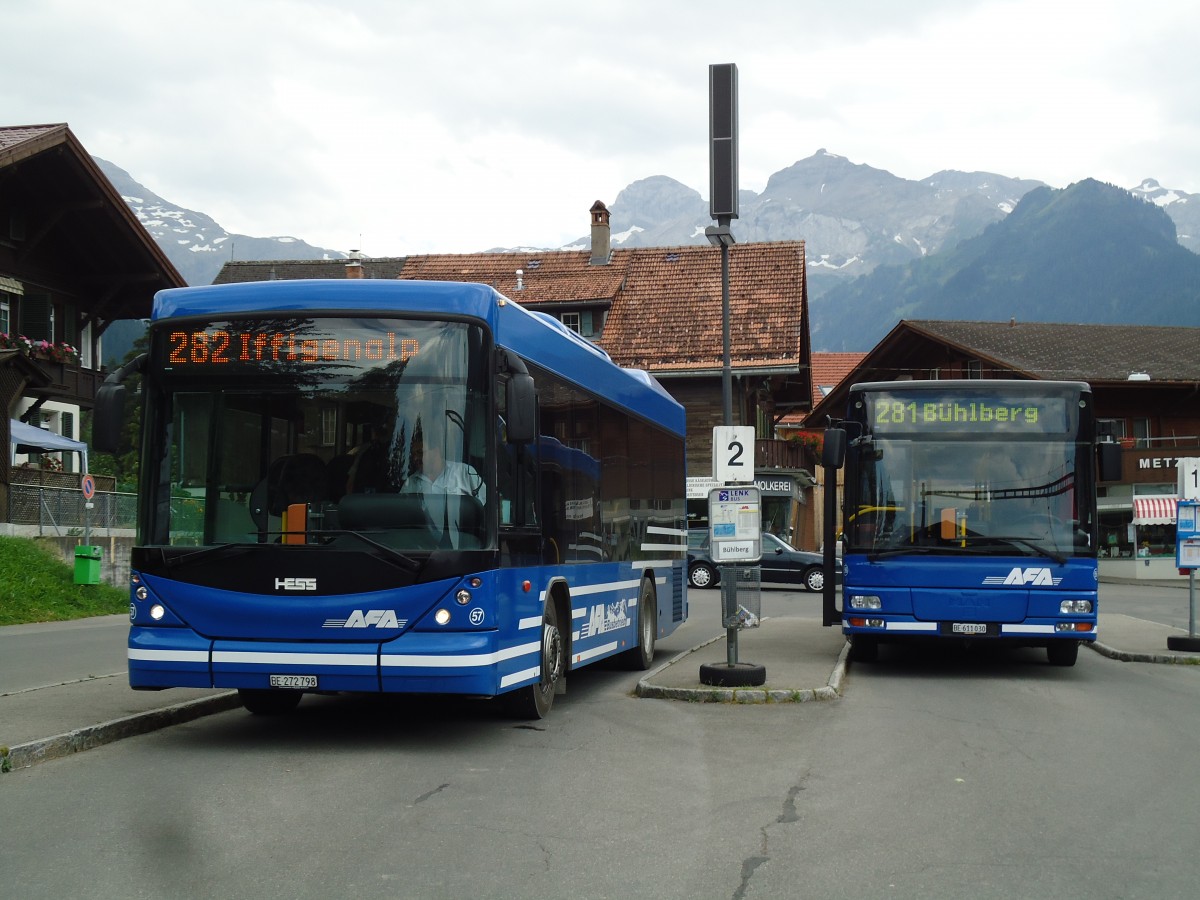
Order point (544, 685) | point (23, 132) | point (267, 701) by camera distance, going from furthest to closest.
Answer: point (23, 132), point (267, 701), point (544, 685)

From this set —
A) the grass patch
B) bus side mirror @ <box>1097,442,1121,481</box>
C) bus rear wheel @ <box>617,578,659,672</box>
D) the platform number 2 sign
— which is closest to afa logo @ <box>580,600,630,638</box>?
bus rear wheel @ <box>617,578,659,672</box>

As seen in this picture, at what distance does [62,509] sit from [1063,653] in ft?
74.8

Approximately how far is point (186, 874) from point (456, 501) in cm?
371

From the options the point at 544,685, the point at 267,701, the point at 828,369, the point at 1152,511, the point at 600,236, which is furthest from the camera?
the point at 828,369

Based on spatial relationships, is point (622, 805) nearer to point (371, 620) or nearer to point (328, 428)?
point (371, 620)

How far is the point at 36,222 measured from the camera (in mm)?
38188

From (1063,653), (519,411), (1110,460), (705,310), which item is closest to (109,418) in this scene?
(519,411)

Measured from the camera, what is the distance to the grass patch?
1001 inches

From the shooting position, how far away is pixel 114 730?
31.9ft

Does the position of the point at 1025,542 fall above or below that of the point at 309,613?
above

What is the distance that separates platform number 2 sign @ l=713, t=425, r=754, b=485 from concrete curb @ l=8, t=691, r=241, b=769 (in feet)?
15.4

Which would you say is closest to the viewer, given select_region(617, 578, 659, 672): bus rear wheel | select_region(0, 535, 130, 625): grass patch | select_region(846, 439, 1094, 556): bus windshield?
select_region(846, 439, 1094, 556): bus windshield

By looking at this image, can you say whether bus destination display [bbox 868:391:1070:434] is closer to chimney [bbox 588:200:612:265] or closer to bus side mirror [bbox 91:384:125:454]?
bus side mirror [bbox 91:384:125:454]

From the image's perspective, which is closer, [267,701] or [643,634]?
[267,701]
